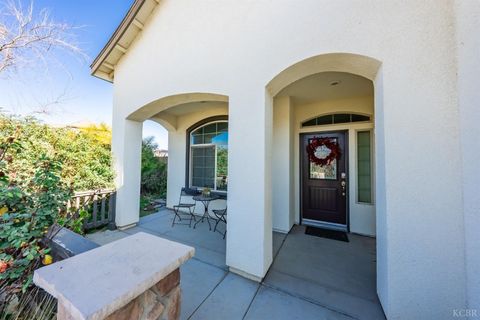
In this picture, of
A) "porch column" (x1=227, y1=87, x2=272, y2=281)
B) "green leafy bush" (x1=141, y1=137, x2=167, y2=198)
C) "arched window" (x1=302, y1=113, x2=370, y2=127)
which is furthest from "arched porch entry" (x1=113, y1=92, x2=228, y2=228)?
"arched window" (x1=302, y1=113, x2=370, y2=127)

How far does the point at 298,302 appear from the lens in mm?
1952

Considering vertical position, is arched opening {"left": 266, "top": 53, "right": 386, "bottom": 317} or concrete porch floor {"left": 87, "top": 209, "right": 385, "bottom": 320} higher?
arched opening {"left": 266, "top": 53, "right": 386, "bottom": 317}

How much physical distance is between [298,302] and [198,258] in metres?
1.51

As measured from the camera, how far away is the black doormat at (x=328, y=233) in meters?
3.57

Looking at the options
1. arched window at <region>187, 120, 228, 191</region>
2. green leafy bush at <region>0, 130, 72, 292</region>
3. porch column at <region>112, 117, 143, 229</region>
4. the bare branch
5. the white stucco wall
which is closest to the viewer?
green leafy bush at <region>0, 130, 72, 292</region>

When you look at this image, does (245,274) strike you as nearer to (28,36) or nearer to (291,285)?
(291,285)

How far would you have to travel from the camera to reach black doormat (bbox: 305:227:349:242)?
357 cm

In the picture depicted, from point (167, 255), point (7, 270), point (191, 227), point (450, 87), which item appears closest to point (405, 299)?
point (450, 87)

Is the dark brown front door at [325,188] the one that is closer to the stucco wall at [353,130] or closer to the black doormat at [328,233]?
the stucco wall at [353,130]

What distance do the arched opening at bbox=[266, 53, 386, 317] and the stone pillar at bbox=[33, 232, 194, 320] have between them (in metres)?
1.68

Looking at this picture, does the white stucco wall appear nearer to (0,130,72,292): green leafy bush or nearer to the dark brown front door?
the dark brown front door

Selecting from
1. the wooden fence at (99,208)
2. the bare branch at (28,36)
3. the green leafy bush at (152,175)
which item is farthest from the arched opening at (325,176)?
the green leafy bush at (152,175)

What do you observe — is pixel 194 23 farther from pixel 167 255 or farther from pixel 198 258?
pixel 198 258

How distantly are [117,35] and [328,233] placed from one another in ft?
19.3
